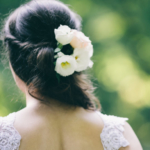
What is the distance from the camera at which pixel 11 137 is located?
0.84 meters

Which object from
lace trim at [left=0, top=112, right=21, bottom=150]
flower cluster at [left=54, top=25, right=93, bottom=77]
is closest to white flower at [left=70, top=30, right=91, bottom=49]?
flower cluster at [left=54, top=25, right=93, bottom=77]

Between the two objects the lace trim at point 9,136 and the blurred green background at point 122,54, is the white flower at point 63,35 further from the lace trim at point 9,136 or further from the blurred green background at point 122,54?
the blurred green background at point 122,54

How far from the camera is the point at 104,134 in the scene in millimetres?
947

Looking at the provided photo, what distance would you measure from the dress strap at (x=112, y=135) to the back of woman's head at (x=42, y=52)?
13 centimetres

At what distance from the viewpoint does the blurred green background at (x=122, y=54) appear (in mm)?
3240

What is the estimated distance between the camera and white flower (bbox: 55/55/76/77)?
0.88 m

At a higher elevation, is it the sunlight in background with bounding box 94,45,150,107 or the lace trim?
the lace trim

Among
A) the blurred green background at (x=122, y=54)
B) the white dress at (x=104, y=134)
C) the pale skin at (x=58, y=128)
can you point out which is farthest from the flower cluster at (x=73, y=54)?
the blurred green background at (x=122, y=54)

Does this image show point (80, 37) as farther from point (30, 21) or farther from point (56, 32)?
point (30, 21)

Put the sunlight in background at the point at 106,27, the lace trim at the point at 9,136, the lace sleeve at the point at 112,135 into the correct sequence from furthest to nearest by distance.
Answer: the sunlight in background at the point at 106,27 < the lace sleeve at the point at 112,135 < the lace trim at the point at 9,136

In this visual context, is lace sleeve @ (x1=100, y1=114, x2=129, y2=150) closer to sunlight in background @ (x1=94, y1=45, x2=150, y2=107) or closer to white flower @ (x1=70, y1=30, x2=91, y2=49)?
white flower @ (x1=70, y1=30, x2=91, y2=49)

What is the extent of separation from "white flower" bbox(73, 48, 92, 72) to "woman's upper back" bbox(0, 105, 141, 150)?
0.68 feet

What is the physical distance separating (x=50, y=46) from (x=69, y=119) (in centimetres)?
33

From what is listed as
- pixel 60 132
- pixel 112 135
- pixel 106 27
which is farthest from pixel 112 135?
pixel 106 27
